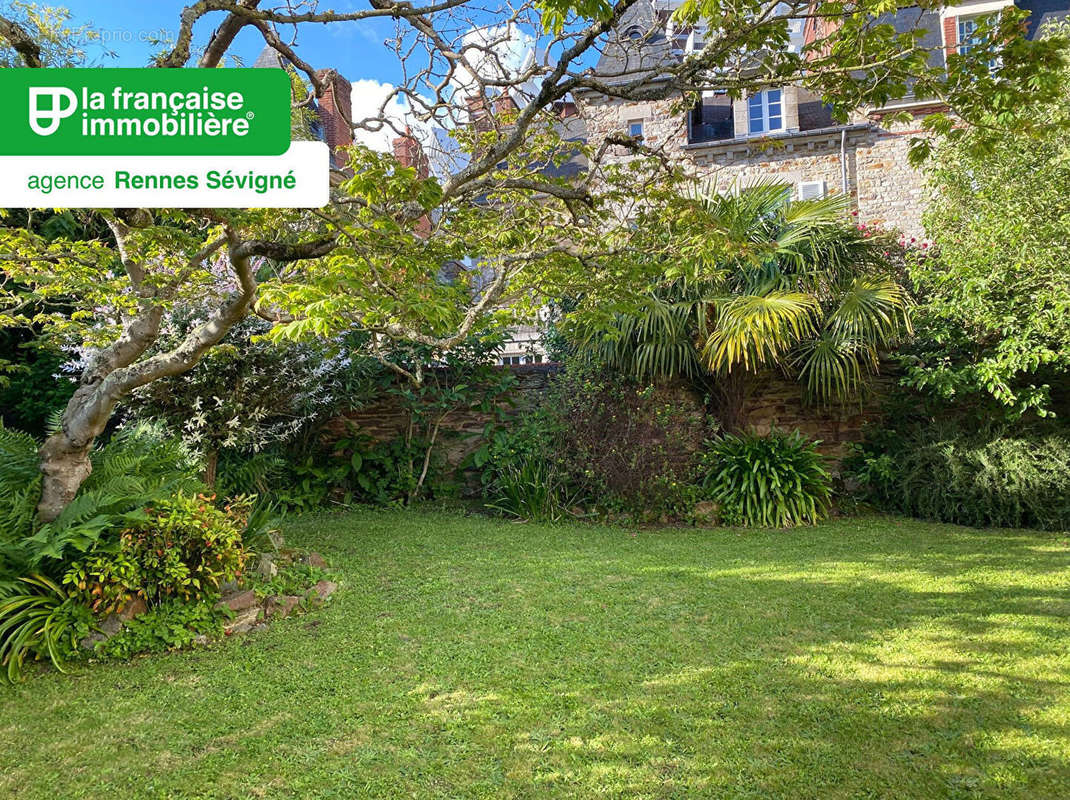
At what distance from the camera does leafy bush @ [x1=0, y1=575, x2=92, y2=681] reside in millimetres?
3271

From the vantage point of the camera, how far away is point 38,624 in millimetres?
3408

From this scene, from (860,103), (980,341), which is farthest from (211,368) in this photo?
(980,341)

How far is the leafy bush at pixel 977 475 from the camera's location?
21.1 feet

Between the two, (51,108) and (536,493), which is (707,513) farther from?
(51,108)

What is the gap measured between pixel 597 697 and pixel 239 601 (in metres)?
2.33

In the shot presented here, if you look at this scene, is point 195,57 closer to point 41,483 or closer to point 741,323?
point 41,483

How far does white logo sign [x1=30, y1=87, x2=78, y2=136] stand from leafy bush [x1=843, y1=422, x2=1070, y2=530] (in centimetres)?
764

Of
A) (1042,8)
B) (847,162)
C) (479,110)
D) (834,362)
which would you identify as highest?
(1042,8)

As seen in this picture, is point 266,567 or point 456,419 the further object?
point 456,419

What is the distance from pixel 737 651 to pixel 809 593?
1.26 metres

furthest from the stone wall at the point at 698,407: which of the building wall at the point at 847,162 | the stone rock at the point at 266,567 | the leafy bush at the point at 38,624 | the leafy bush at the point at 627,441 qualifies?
the building wall at the point at 847,162

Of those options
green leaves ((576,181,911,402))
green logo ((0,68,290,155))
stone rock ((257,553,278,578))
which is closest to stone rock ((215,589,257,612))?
stone rock ((257,553,278,578))

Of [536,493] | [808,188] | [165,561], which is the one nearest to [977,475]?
[536,493]

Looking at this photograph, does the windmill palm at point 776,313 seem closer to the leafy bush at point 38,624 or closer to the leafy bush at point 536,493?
the leafy bush at point 536,493
